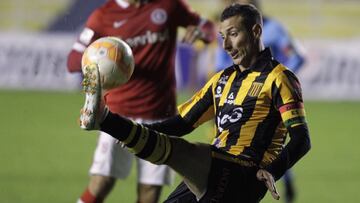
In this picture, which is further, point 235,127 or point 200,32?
point 200,32

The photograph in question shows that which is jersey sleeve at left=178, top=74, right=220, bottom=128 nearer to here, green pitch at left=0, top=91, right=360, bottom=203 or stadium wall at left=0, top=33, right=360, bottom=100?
green pitch at left=0, top=91, right=360, bottom=203

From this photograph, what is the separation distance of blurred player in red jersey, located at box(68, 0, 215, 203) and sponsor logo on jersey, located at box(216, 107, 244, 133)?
1622 millimetres

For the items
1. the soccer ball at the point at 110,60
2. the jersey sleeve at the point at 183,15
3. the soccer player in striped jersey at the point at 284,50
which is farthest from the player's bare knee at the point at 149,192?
the soccer player in striped jersey at the point at 284,50

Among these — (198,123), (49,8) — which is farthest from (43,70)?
(198,123)

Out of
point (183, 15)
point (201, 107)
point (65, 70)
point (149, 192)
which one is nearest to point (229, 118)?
point (201, 107)

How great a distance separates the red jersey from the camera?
23.2ft

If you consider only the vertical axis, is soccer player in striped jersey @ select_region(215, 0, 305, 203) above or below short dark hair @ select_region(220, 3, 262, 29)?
below

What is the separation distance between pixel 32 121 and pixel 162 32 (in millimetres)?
8235

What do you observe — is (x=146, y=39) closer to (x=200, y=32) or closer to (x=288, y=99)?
(x=200, y=32)

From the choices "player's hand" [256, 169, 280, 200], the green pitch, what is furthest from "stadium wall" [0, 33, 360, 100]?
"player's hand" [256, 169, 280, 200]

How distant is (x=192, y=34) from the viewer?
732cm

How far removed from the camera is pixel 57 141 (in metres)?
13.0

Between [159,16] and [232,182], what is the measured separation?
243 cm

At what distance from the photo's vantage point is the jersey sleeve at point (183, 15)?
7.29m
